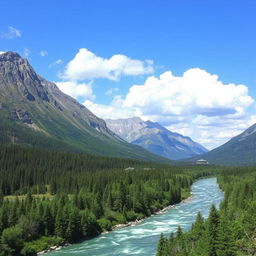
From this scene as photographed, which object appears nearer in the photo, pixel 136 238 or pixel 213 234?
pixel 213 234

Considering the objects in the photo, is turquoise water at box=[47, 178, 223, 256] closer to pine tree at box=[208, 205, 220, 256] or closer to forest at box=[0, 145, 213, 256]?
forest at box=[0, 145, 213, 256]

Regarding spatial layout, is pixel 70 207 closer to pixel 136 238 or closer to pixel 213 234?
pixel 136 238

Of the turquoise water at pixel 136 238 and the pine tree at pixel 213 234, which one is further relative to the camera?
the turquoise water at pixel 136 238

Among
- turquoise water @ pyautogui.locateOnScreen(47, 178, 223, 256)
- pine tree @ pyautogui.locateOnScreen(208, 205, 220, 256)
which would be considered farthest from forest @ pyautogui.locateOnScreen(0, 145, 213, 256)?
pine tree @ pyautogui.locateOnScreen(208, 205, 220, 256)

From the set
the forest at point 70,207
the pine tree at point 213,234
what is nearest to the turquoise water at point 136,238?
the forest at point 70,207

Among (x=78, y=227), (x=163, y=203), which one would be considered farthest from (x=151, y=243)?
(x=163, y=203)

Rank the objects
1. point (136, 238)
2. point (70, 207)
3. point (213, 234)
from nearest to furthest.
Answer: point (213, 234), point (136, 238), point (70, 207)

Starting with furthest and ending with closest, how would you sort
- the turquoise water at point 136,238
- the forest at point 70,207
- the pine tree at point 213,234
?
the forest at point 70,207 < the turquoise water at point 136,238 < the pine tree at point 213,234

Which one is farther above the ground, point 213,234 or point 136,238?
point 213,234

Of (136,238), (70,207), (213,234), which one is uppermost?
(70,207)

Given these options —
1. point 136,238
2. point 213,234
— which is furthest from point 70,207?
point 213,234

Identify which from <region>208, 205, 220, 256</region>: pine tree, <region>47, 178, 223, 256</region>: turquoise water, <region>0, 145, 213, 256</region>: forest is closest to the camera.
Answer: <region>208, 205, 220, 256</region>: pine tree

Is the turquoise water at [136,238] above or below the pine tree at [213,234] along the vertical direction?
below

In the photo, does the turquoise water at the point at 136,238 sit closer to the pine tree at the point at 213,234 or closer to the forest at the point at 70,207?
the forest at the point at 70,207
